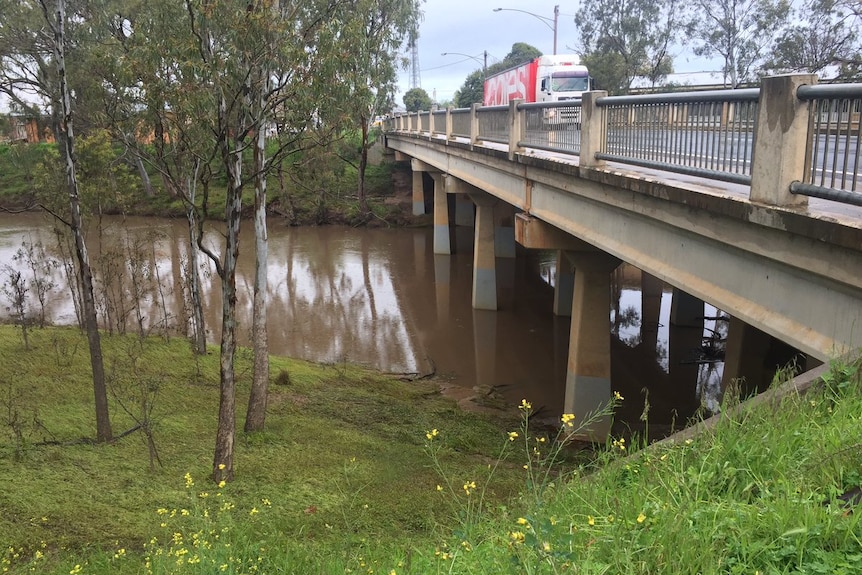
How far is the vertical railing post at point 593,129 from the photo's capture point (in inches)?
340

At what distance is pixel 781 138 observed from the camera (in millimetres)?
4902

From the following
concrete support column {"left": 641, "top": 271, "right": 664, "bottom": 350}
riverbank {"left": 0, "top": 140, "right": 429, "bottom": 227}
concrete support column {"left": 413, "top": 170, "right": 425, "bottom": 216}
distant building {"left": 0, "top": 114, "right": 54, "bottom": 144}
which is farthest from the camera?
concrete support column {"left": 413, "top": 170, "right": 425, "bottom": 216}

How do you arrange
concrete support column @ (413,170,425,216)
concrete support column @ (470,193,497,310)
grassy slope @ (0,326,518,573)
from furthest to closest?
concrete support column @ (413,170,425,216) < concrete support column @ (470,193,497,310) < grassy slope @ (0,326,518,573)

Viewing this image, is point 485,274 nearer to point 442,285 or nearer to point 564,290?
point 564,290

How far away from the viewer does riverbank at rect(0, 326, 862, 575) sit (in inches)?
112

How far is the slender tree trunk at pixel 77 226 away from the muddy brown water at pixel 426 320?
5027mm

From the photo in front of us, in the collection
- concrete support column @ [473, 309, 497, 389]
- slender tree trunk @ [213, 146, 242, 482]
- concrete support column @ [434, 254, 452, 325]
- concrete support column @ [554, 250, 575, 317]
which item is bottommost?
concrete support column @ [473, 309, 497, 389]

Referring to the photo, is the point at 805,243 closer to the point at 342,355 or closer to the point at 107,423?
the point at 107,423

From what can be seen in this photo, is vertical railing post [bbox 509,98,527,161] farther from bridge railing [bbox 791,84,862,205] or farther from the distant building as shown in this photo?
the distant building

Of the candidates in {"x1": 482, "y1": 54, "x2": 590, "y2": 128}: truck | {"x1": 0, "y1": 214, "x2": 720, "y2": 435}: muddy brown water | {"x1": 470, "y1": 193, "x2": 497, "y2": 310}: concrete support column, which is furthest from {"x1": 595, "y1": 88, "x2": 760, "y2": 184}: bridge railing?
{"x1": 482, "y1": 54, "x2": 590, "y2": 128}: truck

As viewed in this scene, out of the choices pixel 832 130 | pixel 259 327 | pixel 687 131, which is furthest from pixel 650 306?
pixel 832 130

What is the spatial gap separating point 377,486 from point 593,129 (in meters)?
5.04

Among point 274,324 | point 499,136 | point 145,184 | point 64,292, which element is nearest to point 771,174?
point 499,136

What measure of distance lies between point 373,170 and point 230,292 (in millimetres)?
35942
